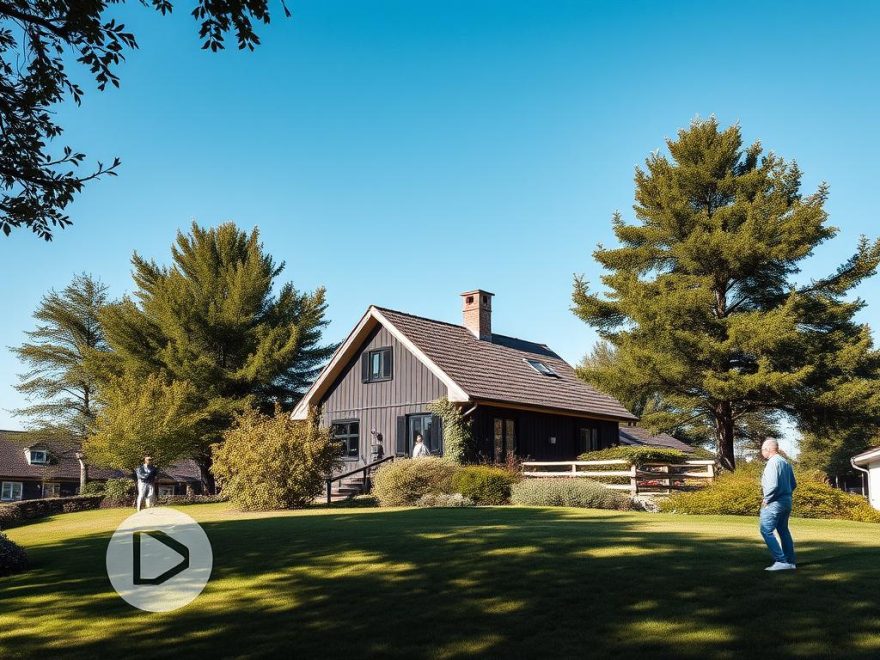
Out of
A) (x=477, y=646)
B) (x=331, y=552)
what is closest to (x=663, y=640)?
(x=477, y=646)

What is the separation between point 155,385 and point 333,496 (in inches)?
427

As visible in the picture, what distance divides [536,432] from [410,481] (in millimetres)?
10088

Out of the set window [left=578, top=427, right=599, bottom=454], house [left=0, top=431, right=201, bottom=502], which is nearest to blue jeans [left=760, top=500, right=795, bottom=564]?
window [left=578, top=427, right=599, bottom=454]

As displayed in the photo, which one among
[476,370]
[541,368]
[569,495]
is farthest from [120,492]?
[569,495]

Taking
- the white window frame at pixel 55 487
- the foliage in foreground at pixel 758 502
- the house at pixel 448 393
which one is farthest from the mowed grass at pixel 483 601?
the white window frame at pixel 55 487

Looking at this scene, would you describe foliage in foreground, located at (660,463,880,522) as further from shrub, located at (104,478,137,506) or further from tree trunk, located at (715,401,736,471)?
shrub, located at (104,478,137,506)

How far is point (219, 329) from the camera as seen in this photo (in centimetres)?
4209

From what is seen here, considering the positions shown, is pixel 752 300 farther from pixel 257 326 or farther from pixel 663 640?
pixel 663 640

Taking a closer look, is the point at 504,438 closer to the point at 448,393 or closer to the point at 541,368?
the point at 448,393

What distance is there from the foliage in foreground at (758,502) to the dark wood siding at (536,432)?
9.83 m

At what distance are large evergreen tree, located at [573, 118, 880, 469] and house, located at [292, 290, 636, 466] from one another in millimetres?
3479

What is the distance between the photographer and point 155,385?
3347 centimetres

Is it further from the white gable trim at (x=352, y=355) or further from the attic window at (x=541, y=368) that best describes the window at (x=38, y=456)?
the attic window at (x=541, y=368)

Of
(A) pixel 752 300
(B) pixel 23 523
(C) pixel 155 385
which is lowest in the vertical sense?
(B) pixel 23 523
